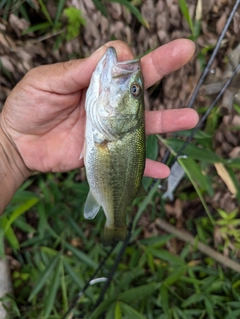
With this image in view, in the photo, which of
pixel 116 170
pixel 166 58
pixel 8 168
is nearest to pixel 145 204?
pixel 116 170

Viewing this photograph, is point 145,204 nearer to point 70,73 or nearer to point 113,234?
point 113,234

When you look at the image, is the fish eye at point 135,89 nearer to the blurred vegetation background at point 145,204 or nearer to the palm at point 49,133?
the palm at point 49,133

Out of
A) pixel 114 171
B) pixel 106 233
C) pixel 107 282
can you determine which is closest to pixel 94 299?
pixel 107 282

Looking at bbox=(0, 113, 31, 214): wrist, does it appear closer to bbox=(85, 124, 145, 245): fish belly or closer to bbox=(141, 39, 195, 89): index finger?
bbox=(85, 124, 145, 245): fish belly

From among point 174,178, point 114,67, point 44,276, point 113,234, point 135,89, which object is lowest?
point 174,178

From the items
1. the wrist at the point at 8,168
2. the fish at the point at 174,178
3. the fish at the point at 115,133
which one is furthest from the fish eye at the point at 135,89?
the fish at the point at 174,178

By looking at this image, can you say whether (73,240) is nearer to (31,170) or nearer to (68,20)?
(31,170)
